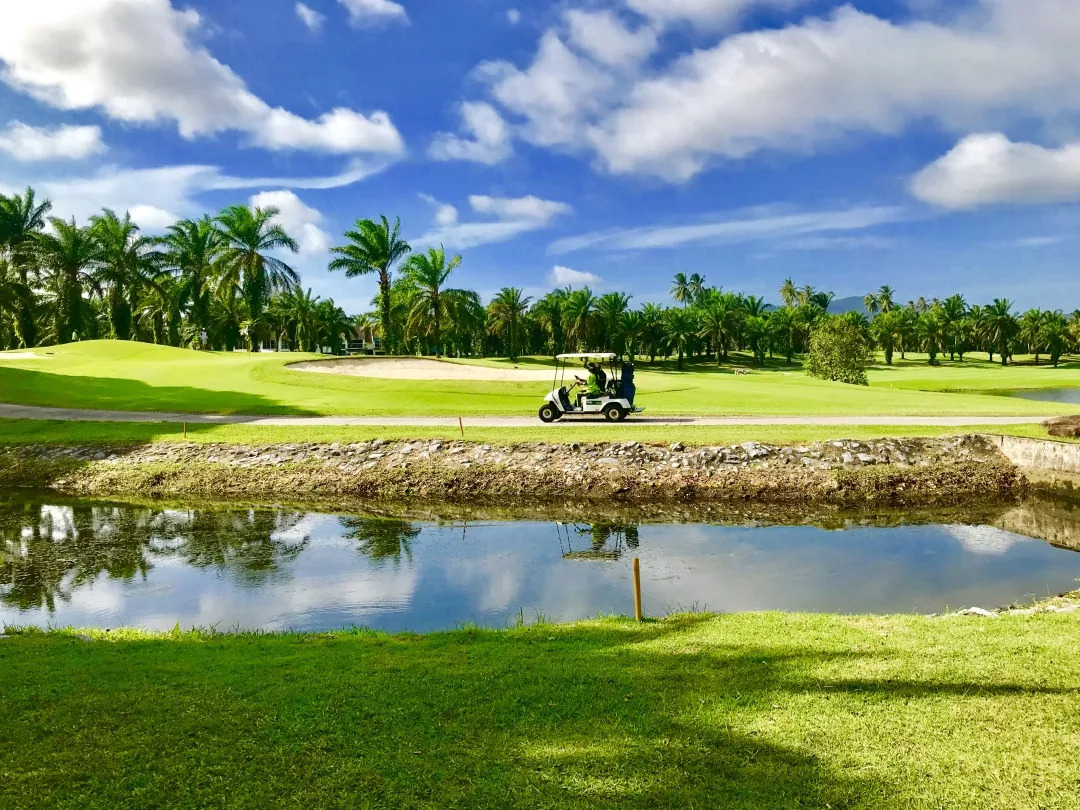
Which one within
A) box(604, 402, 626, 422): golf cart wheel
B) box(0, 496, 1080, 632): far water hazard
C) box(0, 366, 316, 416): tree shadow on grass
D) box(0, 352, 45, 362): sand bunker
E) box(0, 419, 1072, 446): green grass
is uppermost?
box(0, 352, 45, 362): sand bunker

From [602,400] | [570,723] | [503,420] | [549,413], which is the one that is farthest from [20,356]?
[570,723]

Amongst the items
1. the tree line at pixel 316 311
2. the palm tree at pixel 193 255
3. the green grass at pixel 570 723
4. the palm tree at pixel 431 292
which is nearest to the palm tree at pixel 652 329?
the tree line at pixel 316 311

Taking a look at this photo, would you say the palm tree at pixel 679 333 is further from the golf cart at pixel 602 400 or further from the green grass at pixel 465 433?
the green grass at pixel 465 433

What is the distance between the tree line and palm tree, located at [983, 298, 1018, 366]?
190 mm

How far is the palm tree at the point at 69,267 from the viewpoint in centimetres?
5269

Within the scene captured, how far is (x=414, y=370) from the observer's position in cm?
3769

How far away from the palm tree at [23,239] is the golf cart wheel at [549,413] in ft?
155

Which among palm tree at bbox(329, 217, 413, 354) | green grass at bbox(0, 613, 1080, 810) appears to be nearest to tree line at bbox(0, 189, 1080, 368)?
palm tree at bbox(329, 217, 413, 354)

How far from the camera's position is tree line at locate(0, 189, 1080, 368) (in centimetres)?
5334

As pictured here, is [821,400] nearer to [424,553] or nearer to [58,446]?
[424,553]

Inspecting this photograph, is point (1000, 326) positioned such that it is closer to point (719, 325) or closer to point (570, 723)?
point (719, 325)

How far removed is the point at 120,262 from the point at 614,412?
48.8 metres

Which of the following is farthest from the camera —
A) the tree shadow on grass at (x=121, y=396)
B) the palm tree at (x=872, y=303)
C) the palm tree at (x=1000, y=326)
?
the palm tree at (x=872, y=303)

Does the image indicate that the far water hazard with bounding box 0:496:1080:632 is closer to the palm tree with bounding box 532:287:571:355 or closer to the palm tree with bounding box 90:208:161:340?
the palm tree with bounding box 90:208:161:340
